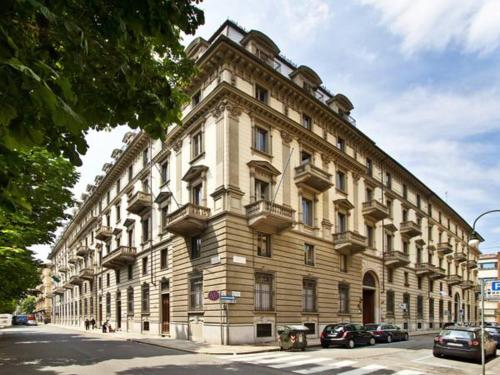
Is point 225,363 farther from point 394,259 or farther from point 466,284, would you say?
point 466,284

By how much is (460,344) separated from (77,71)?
18.6 m

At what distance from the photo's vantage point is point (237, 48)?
2445 cm

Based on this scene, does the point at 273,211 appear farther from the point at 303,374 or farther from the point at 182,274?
the point at 303,374

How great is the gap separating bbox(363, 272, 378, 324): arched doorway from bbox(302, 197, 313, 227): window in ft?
31.6

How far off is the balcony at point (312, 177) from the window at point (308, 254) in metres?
3.94

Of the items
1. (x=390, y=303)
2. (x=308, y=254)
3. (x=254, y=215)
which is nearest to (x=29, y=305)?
(x=390, y=303)

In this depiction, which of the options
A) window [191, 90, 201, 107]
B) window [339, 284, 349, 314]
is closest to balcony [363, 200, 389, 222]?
window [339, 284, 349, 314]

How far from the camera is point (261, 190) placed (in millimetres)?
26172

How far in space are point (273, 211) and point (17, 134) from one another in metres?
20.5

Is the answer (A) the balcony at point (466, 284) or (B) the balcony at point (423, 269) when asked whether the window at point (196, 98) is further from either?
(A) the balcony at point (466, 284)

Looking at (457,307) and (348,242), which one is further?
(457,307)

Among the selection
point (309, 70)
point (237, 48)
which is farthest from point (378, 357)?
point (309, 70)

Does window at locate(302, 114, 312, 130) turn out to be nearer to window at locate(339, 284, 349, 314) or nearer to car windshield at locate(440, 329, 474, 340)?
window at locate(339, 284, 349, 314)

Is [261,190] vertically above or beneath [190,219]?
above
